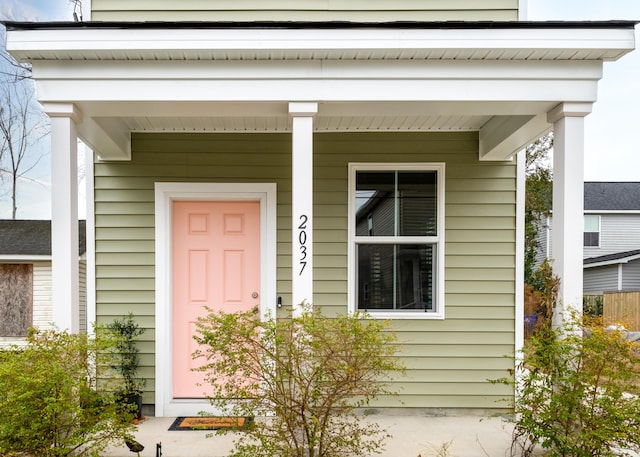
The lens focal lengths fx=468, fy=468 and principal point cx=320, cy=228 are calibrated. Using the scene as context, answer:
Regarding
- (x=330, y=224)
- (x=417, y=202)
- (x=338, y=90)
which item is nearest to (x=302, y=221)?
(x=338, y=90)

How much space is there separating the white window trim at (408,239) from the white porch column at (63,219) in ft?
7.21

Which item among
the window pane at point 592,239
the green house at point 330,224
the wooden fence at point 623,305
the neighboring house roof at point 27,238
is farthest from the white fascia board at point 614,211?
the neighboring house roof at point 27,238

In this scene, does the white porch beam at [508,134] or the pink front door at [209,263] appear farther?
the pink front door at [209,263]

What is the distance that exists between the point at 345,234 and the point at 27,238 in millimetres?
5878

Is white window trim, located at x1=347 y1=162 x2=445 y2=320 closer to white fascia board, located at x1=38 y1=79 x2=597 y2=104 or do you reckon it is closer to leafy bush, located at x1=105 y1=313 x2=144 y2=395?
white fascia board, located at x1=38 y1=79 x2=597 y2=104

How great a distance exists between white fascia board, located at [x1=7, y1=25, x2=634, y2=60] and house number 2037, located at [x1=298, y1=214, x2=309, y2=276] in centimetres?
110

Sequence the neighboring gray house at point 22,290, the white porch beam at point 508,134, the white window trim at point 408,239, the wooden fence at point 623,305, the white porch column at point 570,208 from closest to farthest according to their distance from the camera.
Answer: the white porch column at point 570,208 < the white porch beam at point 508,134 < the white window trim at point 408,239 < the neighboring gray house at point 22,290 < the wooden fence at point 623,305

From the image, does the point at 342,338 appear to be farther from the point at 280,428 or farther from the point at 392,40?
the point at 392,40

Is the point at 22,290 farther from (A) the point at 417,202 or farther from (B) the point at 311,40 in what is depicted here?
(B) the point at 311,40

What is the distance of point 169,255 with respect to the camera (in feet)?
13.8

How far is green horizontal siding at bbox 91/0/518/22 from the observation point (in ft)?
13.0

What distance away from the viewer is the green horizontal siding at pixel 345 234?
13.7 feet

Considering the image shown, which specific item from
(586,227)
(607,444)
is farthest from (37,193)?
(586,227)

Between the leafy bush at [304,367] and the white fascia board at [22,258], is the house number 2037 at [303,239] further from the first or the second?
the white fascia board at [22,258]
